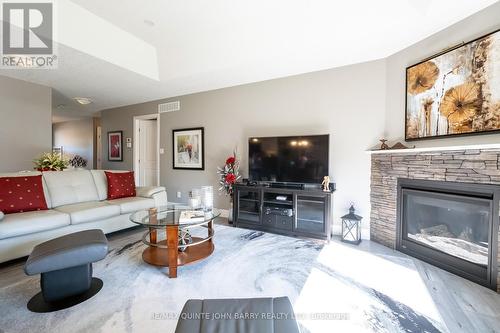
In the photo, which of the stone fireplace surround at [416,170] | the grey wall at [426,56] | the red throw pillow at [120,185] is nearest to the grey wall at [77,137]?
the red throw pillow at [120,185]

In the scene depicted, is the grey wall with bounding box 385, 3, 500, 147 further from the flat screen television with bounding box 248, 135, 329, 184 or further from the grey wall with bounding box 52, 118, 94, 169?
the grey wall with bounding box 52, 118, 94, 169

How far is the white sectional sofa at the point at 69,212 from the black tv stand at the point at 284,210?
1416 millimetres

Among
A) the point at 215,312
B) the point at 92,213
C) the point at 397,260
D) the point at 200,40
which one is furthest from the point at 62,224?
the point at 397,260

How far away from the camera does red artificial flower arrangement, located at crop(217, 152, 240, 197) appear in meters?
3.73

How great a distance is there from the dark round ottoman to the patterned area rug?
0.10m

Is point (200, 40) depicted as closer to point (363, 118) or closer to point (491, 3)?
point (363, 118)

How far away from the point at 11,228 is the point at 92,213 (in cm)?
71

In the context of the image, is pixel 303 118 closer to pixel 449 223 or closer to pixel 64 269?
pixel 449 223

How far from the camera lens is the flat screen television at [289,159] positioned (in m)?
3.14

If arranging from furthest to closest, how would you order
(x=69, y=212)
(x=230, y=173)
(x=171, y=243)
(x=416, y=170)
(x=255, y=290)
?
(x=230, y=173), (x=69, y=212), (x=416, y=170), (x=171, y=243), (x=255, y=290)

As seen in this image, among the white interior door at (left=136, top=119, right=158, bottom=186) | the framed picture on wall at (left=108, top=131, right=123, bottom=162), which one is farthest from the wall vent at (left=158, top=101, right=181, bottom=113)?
the framed picture on wall at (left=108, top=131, right=123, bottom=162)

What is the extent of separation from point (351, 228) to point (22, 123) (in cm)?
563

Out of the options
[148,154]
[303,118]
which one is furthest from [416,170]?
[148,154]

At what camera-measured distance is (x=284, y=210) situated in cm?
324
